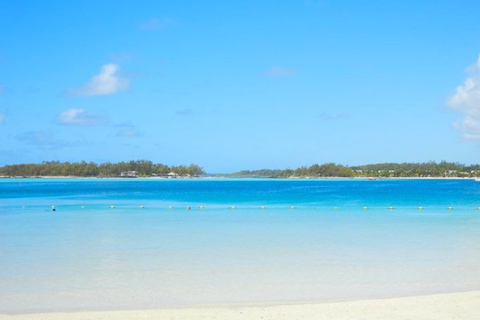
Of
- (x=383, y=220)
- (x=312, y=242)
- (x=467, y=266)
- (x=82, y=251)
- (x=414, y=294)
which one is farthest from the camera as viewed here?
(x=383, y=220)

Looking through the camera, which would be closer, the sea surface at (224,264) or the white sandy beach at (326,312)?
the white sandy beach at (326,312)

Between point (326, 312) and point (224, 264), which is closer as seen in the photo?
point (326, 312)

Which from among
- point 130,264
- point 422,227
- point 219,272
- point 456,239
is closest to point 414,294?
point 219,272

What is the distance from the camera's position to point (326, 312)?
8.07 m

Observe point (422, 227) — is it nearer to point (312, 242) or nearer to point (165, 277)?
point (312, 242)

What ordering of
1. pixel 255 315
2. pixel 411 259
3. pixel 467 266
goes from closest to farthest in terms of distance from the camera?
pixel 255 315 < pixel 467 266 < pixel 411 259

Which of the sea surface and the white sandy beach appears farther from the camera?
the sea surface

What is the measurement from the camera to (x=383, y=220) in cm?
2539

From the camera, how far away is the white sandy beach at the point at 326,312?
306 inches

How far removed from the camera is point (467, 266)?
1219cm

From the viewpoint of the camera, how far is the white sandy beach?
7.78 metres

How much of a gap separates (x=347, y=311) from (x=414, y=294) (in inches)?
80.0

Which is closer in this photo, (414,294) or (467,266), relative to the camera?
(414,294)

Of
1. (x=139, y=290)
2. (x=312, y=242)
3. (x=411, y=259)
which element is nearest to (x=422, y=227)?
(x=312, y=242)
